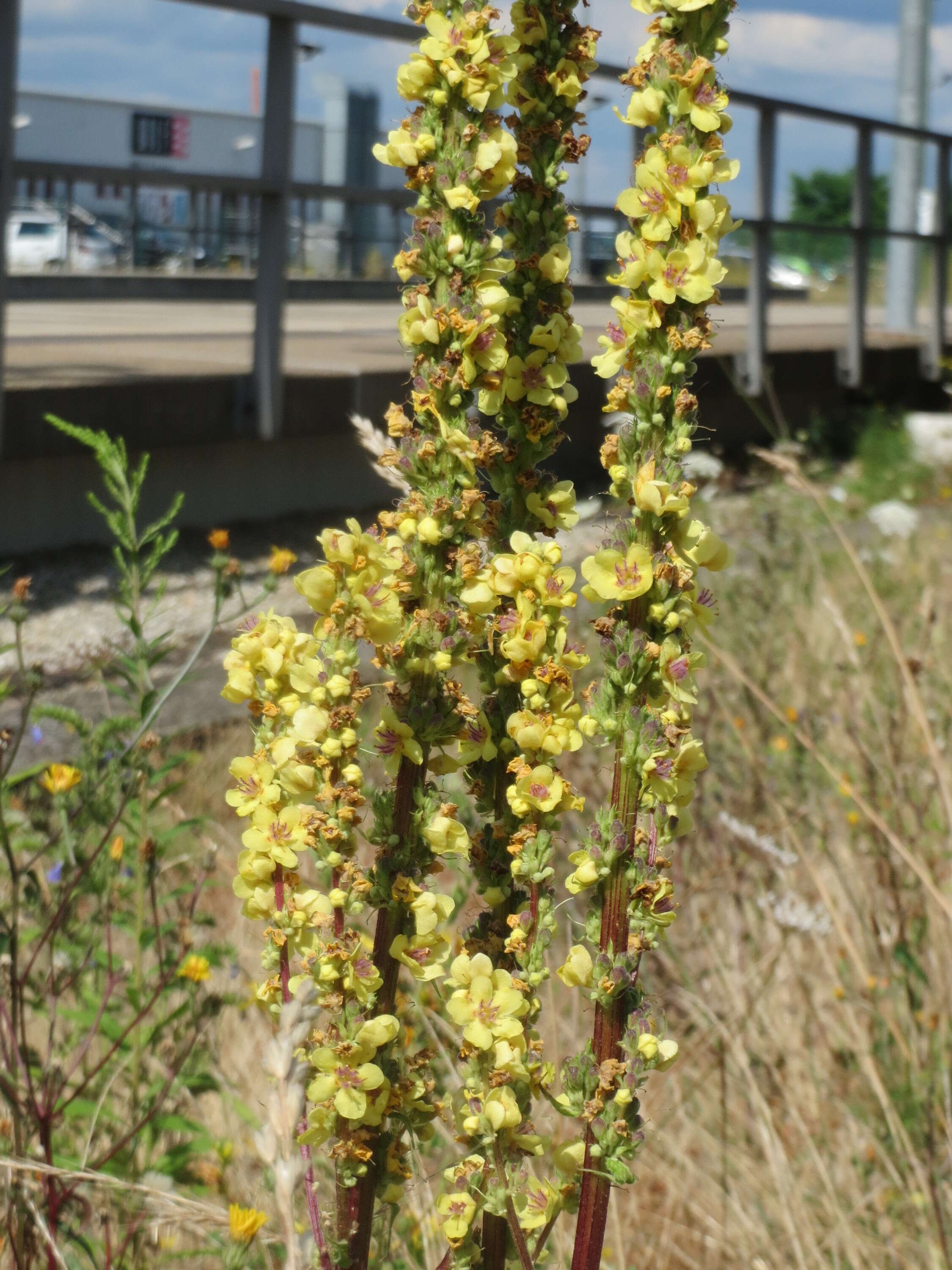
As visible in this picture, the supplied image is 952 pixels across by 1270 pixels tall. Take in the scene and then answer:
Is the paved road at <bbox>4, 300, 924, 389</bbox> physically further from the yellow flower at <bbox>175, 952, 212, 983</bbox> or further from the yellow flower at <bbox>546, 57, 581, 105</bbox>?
the yellow flower at <bbox>175, 952, 212, 983</bbox>

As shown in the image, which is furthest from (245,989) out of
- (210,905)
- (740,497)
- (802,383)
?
(802,383)

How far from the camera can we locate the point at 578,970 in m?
Answer: 0.91

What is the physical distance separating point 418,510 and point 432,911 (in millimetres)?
259

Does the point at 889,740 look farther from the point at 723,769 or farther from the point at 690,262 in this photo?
the point at 690,262

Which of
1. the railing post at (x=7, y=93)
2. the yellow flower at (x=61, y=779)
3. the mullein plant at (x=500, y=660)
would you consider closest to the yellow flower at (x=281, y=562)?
the yellow flower at (x=61, y=779)

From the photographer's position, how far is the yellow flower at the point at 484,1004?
894mm

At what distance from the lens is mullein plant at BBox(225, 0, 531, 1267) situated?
2.98 ft

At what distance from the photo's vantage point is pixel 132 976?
1827 millimetres

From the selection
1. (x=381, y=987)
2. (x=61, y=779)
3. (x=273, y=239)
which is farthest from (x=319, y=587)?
(x=273, y=239)

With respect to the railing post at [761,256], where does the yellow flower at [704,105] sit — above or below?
below

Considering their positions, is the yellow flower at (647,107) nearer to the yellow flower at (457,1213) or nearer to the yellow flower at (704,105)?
the yellow flower at (704,105)

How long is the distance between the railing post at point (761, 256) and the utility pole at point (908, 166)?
2.65 m

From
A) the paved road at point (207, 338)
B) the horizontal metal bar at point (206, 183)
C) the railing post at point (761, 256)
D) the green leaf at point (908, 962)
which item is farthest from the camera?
the railing post at point (761, 256)

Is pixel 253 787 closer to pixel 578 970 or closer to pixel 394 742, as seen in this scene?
pixel 394 742
